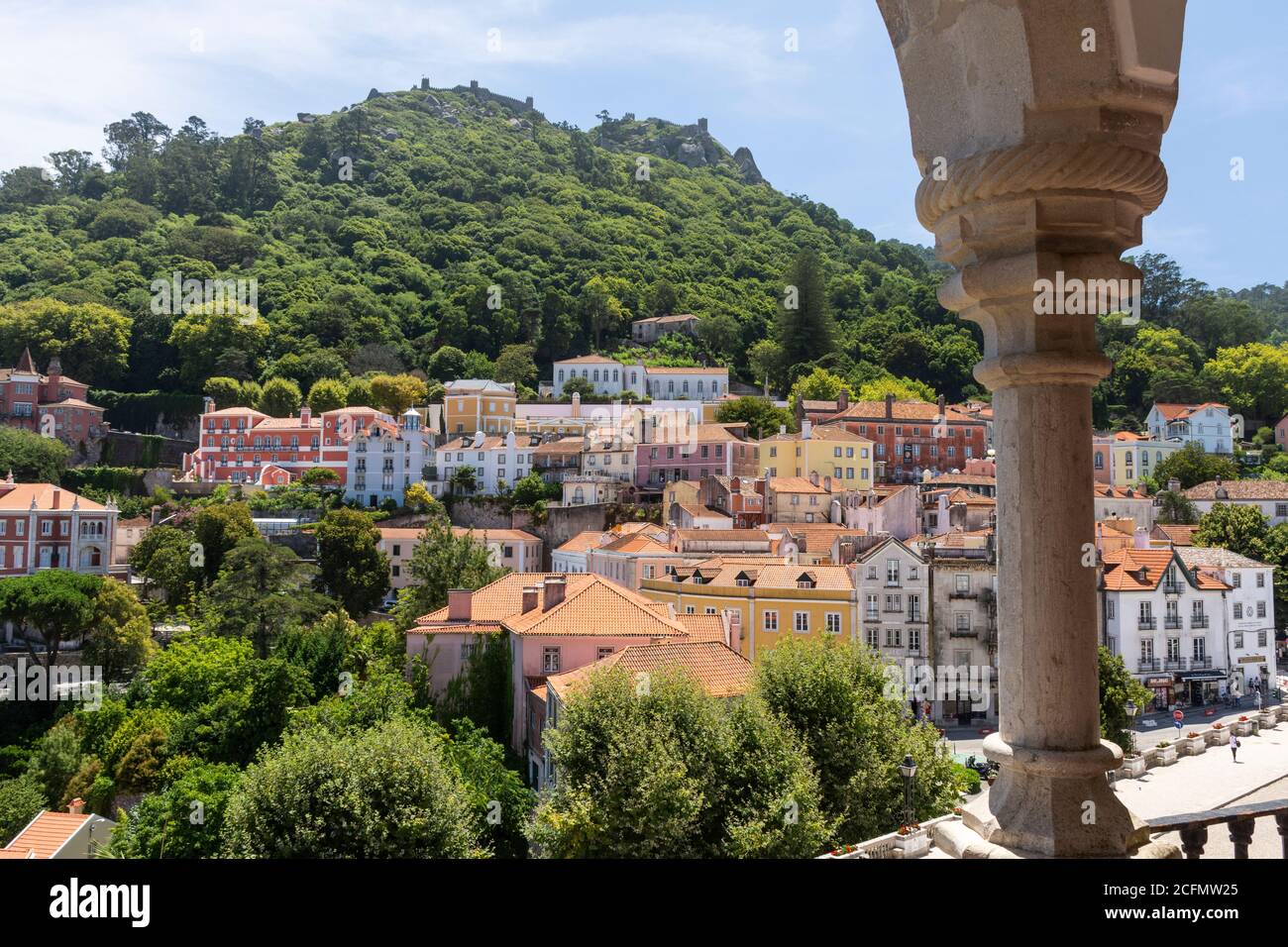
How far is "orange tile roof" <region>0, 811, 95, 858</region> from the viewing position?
14567mm

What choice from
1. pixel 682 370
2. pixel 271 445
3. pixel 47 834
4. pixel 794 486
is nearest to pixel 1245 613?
pixel 794 486

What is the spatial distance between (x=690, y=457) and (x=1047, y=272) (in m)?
42.9

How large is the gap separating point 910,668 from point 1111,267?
77.9 ft

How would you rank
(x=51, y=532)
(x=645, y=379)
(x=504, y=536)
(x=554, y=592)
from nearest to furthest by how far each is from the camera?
(x=554, y=592)
(x=51, y=532)
(x=504, y=536)
(x=645, y=379)

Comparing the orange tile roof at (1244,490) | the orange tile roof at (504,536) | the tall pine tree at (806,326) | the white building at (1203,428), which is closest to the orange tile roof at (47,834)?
the orange tile roof at (504,536)

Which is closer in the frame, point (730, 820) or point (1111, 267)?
point (1111, 267)

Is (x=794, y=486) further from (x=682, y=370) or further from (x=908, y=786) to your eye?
(x=908, y=786)

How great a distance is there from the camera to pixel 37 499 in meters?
39.8

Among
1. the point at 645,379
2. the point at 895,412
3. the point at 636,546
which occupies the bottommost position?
the point at 636,546

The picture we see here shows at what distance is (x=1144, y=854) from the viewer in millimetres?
2369

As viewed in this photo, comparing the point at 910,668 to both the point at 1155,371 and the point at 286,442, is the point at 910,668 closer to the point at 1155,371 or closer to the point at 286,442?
the point at 286,442

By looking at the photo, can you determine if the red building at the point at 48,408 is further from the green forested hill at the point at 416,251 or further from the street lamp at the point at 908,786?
the street lamp at the point at 908,786

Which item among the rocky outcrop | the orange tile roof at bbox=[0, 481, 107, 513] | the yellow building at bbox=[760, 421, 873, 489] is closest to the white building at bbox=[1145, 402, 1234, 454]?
the yellow building at bbox=[760, 421, 873, 489]
